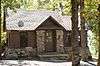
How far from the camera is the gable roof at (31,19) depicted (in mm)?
33875

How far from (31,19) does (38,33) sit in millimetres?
2480

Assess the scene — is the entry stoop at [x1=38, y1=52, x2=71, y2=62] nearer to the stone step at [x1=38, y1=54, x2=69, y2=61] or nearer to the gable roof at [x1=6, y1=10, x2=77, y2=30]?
the stone step at [x1=38, y1=54, x2=69, y2=61]

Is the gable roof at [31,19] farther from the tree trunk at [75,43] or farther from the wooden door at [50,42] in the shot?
the tree trunk at [75,43]

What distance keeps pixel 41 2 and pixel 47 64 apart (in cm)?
5097

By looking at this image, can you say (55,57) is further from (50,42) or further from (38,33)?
(38,33)

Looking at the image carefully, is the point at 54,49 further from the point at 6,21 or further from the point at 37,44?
the point at 6,21

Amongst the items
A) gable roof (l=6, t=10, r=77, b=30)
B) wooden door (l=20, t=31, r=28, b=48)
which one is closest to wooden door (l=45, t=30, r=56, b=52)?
gable roof (l=6, t=10, r=77, b=30)

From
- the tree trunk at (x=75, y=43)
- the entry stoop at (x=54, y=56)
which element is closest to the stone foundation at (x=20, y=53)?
the entry stoop at (x=54, y=56)

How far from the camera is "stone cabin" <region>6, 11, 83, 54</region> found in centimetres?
3369

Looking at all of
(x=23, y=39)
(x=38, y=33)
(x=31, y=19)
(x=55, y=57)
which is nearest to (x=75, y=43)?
(x=55, y=57)

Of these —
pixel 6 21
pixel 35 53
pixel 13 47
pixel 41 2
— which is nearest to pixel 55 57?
pixel 35 53

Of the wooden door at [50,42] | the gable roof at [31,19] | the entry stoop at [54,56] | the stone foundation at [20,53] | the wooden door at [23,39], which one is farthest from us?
the wooden door at [50,42]

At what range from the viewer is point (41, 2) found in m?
75.6

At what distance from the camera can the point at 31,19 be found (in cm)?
3541
